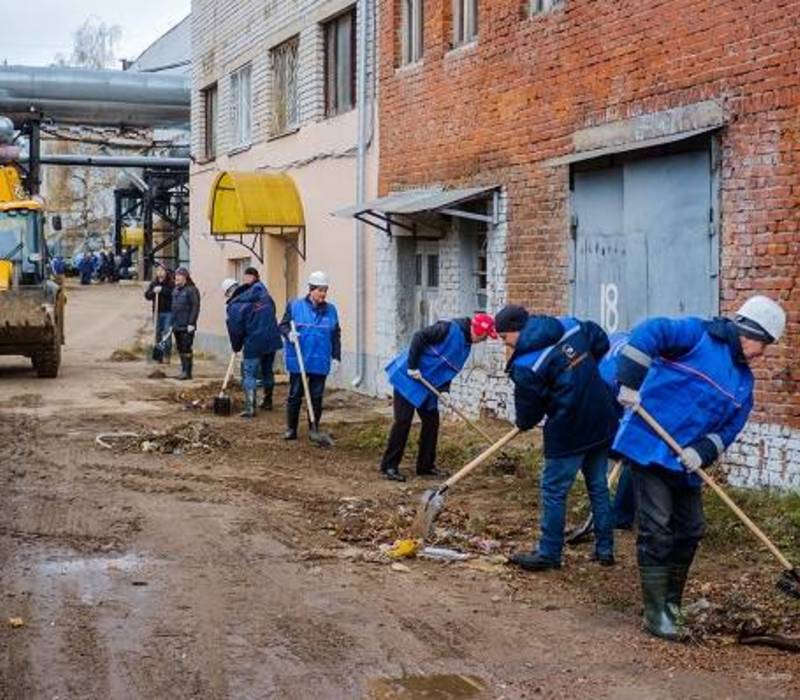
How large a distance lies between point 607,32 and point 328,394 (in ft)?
24.1

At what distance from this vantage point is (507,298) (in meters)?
13.5

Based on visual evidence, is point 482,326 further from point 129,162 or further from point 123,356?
point 129,162

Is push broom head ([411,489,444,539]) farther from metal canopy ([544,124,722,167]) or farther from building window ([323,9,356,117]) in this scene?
building window ([323,9,356,117])

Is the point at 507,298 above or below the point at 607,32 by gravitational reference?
below

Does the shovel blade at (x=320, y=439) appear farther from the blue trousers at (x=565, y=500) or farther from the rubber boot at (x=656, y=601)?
the rubber boot at (x=656, y=601)

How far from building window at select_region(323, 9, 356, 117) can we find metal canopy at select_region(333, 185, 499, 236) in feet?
7.38

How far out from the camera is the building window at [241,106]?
888 inches

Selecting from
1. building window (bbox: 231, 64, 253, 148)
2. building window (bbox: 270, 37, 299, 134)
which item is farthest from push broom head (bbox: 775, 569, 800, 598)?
building window (bbox: 231, 64, 253, 148)

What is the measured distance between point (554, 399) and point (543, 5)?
661 centimetres

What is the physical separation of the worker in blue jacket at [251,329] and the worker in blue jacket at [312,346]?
6.62 feet

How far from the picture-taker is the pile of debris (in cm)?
1243

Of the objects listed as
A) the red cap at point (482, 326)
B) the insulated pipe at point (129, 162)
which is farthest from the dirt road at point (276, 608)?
the insulated pipe at point (129, 162)

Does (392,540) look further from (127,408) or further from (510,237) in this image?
(127,408)

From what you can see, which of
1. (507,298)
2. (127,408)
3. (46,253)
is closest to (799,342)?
(507,298)
